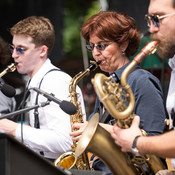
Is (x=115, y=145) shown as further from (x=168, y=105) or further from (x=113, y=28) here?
(x=113, y=28)

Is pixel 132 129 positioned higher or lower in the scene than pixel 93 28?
lower

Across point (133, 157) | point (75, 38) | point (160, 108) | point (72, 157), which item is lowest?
point (75, 38)

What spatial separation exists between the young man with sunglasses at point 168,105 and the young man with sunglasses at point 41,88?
1.05 m

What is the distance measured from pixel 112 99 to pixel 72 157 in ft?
4.15

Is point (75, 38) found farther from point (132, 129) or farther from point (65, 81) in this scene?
point (132, 129)

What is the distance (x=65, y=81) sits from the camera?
142 inches

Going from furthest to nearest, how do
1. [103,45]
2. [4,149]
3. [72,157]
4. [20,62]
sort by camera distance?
[20,62]
[72,157]
[103,45]
[4,149]

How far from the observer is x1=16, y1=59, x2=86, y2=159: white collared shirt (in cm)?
332

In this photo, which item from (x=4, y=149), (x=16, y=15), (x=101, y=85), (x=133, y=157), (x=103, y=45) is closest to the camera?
(x=4, y=149)

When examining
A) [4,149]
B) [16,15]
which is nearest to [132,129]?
[4,149]

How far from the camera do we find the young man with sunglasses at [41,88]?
3.35 m

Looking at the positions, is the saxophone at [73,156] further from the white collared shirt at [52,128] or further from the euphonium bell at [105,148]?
the euphonium bell at [105,148]

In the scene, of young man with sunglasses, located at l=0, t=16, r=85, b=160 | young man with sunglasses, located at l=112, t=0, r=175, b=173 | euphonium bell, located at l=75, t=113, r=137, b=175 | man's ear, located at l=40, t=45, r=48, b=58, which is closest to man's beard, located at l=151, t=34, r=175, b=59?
young man with sunglasses, located at l=112, t=0, r=175, b=173

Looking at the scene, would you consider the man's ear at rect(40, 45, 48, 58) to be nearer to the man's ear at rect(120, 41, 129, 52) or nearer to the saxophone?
the saxophone
